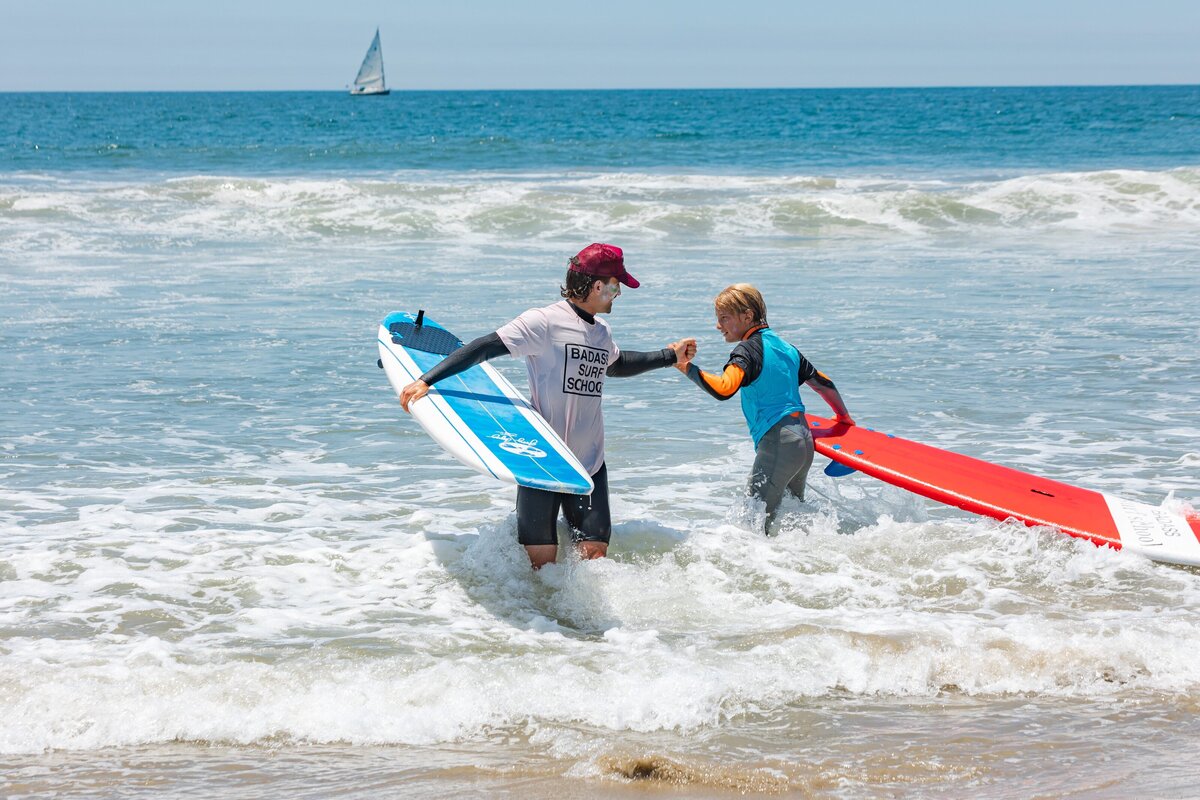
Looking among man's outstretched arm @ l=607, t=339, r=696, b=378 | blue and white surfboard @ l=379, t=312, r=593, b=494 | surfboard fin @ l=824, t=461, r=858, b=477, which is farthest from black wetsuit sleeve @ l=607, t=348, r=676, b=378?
surfboard fin @ l=824, t=461, r=858, b=477

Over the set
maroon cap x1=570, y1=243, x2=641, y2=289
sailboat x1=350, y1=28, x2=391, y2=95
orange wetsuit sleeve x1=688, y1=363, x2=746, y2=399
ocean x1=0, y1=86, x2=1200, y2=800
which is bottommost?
ocean x1=0, y1=86, x2=1200, y2=800

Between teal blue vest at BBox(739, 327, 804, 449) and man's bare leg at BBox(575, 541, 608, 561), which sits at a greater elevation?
teal blue vest at BBox(739, 327, 804, 449)

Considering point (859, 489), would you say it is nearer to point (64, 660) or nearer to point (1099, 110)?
point (64, 660)

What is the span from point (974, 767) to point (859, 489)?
3.43 meters

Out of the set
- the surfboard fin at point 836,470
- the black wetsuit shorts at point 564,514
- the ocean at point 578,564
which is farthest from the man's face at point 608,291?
the surfboard fin at point 836,470

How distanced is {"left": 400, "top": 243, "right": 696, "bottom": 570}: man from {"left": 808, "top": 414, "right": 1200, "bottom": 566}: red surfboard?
5.33ft

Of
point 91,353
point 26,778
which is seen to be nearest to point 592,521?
point 26,778

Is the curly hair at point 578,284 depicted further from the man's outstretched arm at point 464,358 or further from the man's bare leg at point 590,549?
the man's bare leg at point 590,549

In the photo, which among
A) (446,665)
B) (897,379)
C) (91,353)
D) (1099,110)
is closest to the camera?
(446,665)

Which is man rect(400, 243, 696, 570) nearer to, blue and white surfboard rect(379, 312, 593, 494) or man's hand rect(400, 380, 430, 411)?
man's hand rect(400, 380, 430, 411)

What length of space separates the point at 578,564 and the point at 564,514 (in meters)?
0.22

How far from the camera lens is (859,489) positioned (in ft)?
23.0

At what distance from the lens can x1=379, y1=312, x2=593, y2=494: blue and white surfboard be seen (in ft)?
16.0

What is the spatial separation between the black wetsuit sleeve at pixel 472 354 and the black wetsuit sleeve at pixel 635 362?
0.54m
